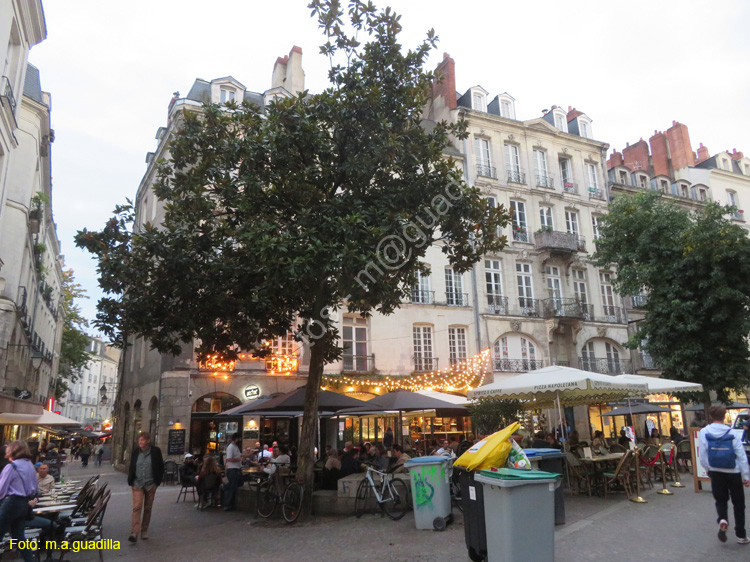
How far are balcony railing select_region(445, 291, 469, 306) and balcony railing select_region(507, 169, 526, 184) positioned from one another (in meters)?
6.84

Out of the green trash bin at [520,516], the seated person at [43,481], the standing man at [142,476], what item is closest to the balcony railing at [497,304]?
the standing man at [142,476]

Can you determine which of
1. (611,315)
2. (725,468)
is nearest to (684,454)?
(725,468)

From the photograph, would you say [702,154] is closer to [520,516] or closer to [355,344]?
[355,344]

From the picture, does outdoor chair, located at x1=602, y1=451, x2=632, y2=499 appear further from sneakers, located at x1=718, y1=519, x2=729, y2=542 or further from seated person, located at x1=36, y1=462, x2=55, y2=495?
seated person, located at x1=36, y1=462, x2=55, y2=495

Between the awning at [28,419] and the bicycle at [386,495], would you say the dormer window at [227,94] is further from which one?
the bicycle at [386,495]

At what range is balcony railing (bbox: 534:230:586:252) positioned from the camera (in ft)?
90.0

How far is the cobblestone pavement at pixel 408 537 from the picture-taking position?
6.71 m

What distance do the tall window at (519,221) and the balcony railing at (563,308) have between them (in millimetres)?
3428

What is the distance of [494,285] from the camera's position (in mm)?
26625

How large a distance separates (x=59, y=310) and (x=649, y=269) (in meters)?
33.2

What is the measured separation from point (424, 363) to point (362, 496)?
47.2ft

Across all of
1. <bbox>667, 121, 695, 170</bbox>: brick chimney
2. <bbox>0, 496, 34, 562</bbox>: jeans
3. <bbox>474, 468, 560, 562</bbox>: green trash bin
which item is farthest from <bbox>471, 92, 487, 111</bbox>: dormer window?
<bbox>0, 496, 34, 562</bbox>: jeans

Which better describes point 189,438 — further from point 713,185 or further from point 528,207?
point 713,185

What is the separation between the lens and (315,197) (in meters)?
10.7
